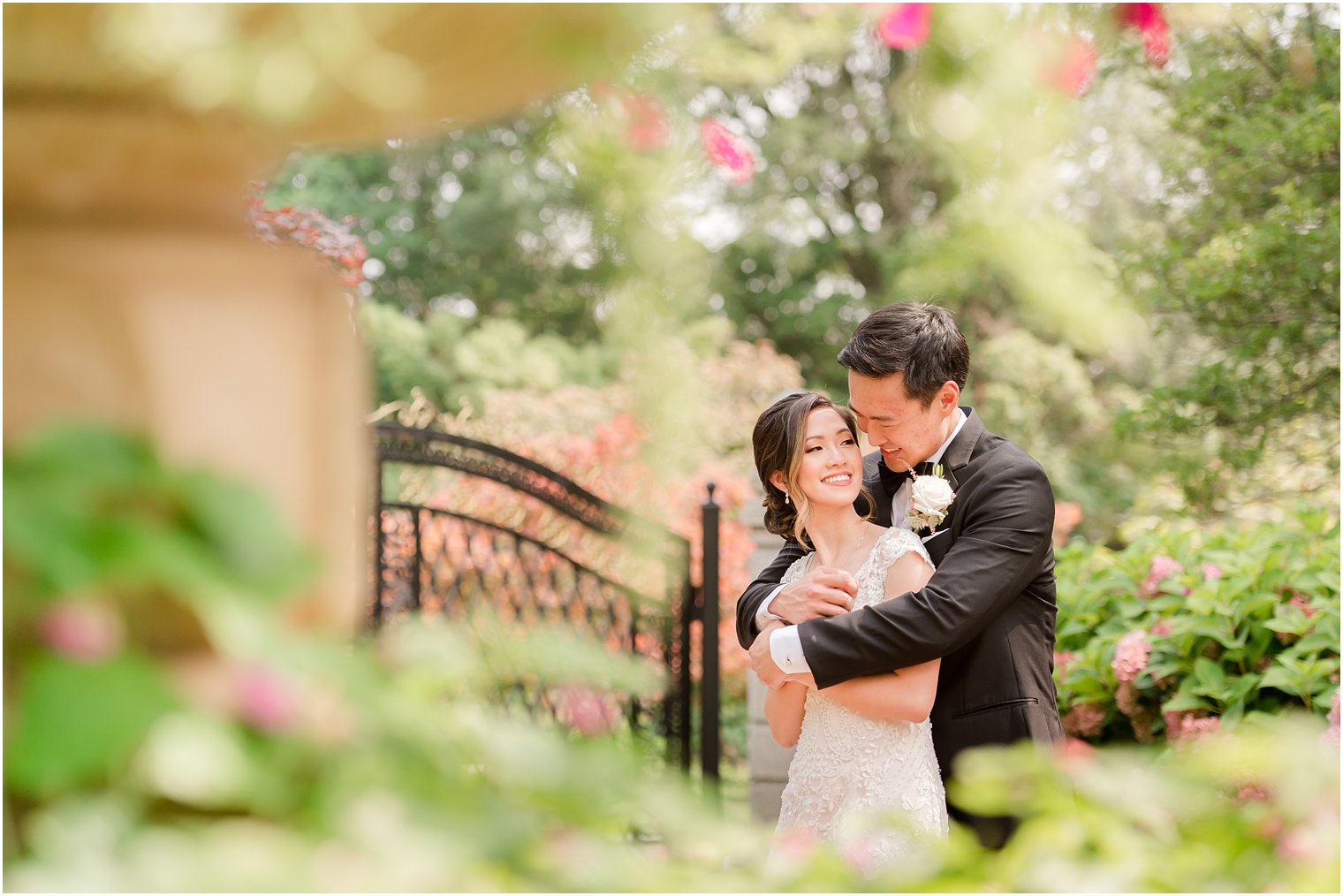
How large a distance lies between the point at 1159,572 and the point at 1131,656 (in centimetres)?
55

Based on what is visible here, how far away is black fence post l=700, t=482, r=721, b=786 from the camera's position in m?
4.73

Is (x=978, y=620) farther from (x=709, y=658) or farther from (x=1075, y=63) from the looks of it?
(x=709, y=658)

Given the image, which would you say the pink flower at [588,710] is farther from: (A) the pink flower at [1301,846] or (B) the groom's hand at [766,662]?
(B) the groom's hand at [766,662]

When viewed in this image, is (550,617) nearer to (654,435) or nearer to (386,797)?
(654,435)

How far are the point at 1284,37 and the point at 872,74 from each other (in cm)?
859

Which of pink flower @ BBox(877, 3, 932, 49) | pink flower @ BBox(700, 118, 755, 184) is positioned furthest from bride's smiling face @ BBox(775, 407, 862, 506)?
pink flower @ BBox(877, 3, 932, 49)

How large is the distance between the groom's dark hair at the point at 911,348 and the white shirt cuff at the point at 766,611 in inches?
22.3

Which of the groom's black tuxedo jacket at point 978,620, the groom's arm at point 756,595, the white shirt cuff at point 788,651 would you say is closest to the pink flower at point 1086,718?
the groom's black tuxedo jacket at point 978,620

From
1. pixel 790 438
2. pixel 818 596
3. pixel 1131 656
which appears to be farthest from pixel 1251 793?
pixel 790 438

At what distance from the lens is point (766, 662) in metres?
2.49

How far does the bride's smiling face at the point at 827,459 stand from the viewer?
262 cm

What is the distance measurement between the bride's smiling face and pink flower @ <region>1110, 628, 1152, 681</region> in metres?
1.64

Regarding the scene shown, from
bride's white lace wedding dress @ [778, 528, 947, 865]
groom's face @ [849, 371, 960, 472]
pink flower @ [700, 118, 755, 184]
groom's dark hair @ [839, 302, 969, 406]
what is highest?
pink flower @ [700, 118, 755, 184]

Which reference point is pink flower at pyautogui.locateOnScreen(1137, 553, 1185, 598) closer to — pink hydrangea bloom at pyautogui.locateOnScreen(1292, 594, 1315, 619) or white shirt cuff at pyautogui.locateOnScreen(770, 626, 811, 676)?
pink hydrangea bloom at pyautogui.locateOnScreen(1292, 594, 1315, 619)
